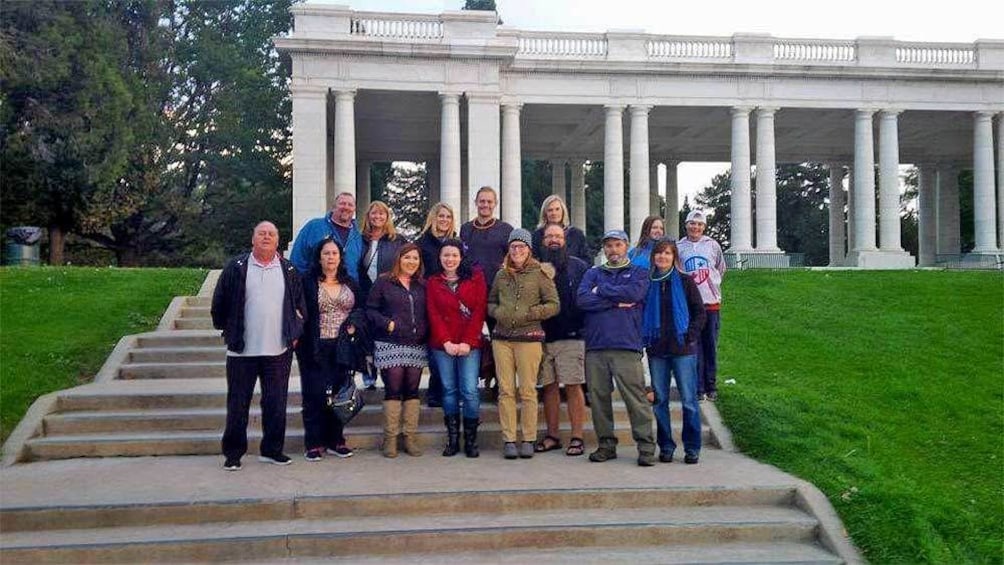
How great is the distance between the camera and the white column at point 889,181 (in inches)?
1179

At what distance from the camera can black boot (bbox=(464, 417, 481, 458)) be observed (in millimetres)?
7520

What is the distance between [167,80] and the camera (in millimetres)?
37656

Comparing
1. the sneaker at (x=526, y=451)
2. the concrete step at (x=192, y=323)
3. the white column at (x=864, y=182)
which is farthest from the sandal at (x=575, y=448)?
the white column at (x=864, y=182)

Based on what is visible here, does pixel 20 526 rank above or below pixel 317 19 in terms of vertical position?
below

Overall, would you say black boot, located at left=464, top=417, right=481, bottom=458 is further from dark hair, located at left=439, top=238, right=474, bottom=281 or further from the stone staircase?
dark hair, located at left=439, top=238, right=474, bottom=281

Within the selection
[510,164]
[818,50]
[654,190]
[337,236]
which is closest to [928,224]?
[654,190]

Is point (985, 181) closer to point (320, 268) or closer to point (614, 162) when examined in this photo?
point (614, 162)

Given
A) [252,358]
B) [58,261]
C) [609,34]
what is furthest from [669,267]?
→ [58,261]

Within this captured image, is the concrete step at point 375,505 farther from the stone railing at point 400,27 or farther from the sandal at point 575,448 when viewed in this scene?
the stone railing at point 400,27

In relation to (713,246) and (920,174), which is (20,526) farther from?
(920,174)

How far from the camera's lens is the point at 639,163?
95.6 feet

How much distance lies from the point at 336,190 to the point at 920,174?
1157 inches

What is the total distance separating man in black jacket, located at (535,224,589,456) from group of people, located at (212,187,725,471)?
0.01 metres

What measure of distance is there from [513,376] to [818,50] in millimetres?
26860
